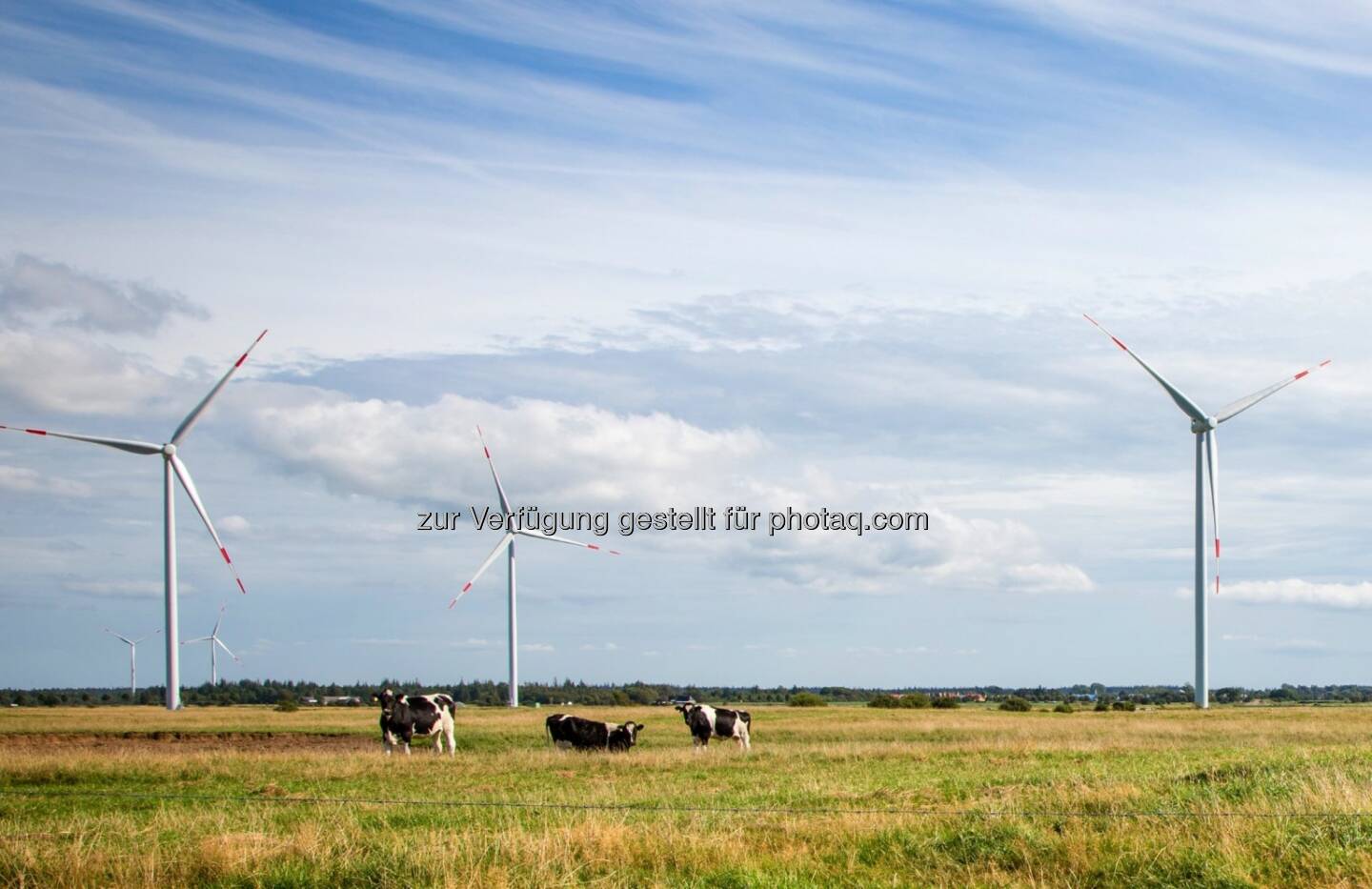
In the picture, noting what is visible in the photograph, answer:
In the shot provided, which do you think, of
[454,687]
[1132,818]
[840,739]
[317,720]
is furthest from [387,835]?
[454,687]

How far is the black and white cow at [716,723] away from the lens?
37656 mm

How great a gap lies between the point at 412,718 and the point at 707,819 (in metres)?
23.5

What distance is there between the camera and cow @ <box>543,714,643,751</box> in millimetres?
34656

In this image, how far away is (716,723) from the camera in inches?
1505

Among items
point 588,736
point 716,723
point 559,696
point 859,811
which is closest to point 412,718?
point 588,736

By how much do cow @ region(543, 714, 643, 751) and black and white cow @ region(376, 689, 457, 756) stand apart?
3430 mm

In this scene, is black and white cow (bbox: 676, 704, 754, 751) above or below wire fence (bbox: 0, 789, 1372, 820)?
below

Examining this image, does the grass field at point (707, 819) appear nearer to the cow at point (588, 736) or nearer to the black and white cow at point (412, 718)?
the cow at point (588, 736)

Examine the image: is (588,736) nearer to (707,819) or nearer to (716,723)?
(716,723)

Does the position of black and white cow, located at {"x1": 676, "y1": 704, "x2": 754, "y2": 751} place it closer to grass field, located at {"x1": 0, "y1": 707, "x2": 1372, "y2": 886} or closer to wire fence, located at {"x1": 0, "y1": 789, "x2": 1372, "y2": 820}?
grass field, located at {"x1": 0, "y1": 707, "x2": 1372, "y2": 886}

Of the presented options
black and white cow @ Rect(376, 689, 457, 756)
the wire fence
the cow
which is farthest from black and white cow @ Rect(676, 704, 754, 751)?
the wire fence

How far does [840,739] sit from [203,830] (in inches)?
1005

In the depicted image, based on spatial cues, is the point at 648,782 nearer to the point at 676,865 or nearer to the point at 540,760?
the point at 540,760

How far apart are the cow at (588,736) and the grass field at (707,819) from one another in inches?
181
